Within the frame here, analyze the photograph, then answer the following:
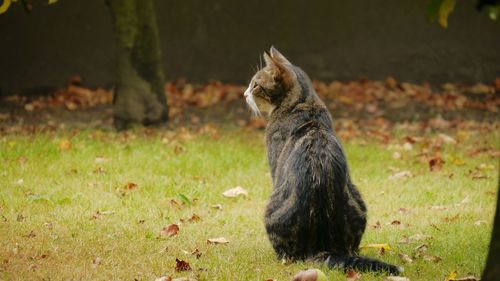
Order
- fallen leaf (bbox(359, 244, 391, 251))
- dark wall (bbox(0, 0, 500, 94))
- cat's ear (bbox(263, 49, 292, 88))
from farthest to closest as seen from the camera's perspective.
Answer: dark wall (bbox(0, 0, 500, 94)), cat's ear (bbox(263, 49, 292, 88)), fallen leaf (bbox(359, 244, 391, 251))

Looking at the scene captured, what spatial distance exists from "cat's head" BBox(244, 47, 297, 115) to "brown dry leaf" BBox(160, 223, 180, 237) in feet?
3.41

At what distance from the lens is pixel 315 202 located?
15.1 feet

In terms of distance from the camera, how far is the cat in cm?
461

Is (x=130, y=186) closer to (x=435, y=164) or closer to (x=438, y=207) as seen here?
(x=438, y=207)

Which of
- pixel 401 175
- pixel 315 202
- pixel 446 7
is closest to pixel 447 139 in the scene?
pixel 401 175

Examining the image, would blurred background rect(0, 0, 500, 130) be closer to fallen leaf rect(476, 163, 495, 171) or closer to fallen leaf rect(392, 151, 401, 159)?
fallen leaf rect(392, 151, 401, 159)

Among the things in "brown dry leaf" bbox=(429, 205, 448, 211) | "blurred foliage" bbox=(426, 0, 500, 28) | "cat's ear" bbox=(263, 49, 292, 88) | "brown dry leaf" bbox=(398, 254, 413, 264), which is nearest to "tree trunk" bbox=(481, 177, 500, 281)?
"blurred foliage" bbox=(426, 0, 500, 28)

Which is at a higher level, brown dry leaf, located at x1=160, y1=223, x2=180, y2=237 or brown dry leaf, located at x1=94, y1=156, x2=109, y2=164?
brown dry leaf, located at x1=160, y1=223, x2=180, y2=237

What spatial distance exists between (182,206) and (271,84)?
160 cm

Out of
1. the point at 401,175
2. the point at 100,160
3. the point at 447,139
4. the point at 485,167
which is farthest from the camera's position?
the point at 447,139

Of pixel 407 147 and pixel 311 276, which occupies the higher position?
pixel 311 276

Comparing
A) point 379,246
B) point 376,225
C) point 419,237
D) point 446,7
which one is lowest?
point 376,225

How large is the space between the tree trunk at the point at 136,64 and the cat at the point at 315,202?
4782 millimetres

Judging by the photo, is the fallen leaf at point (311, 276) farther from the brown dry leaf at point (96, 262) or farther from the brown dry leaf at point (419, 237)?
the brown dry leaf at point (419, 237)
